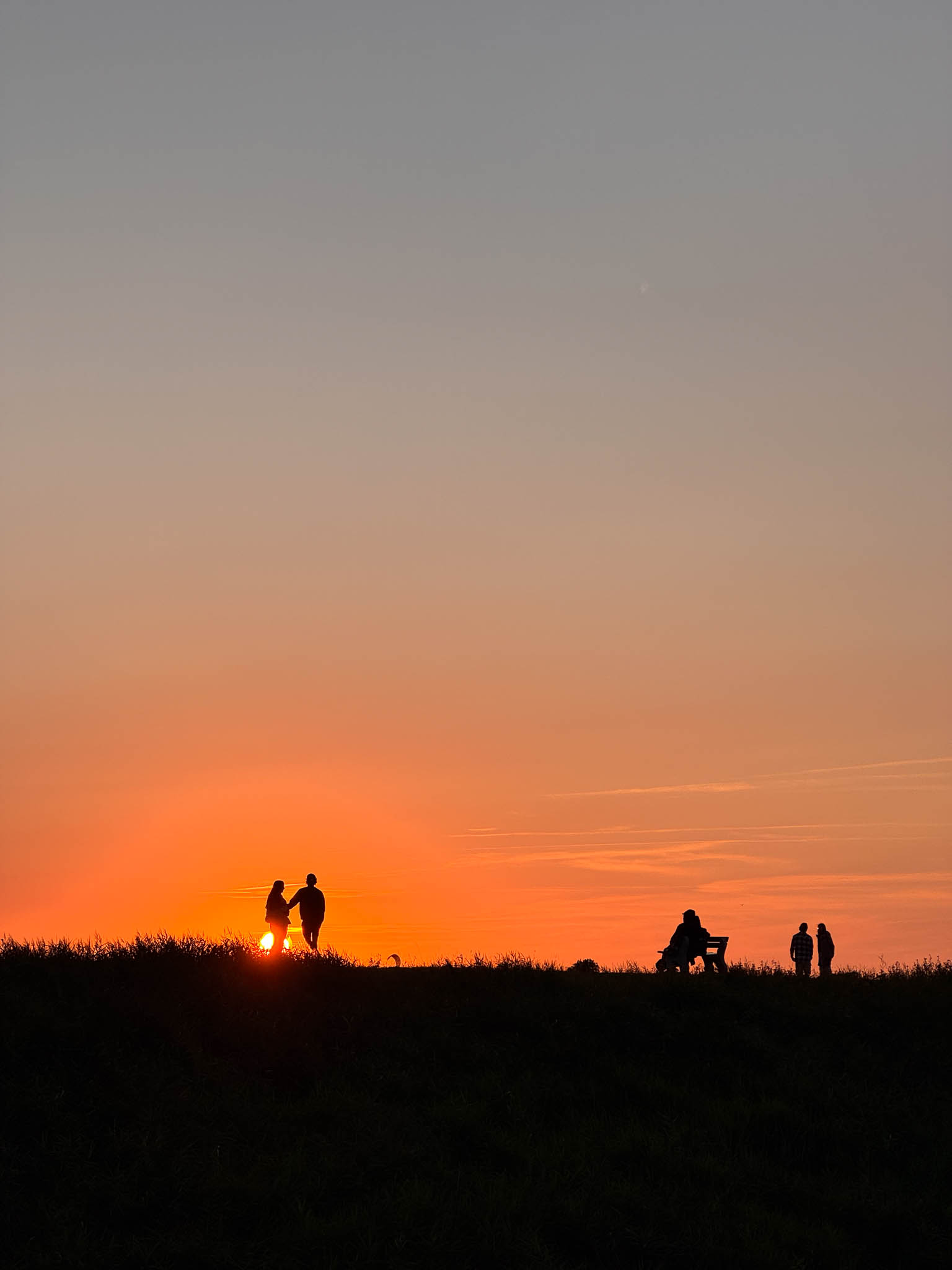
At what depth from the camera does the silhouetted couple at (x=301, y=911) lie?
28.8 meters

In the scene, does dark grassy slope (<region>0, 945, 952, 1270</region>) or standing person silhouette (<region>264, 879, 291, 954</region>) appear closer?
dark grassy slope (<region>0, 945, 952, 1270</region>)

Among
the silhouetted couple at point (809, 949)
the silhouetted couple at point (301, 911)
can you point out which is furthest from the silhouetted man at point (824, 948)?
the silhouetted couple at point (301, 911)

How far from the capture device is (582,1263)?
734 inches

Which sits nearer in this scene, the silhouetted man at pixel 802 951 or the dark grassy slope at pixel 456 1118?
the dark grassy slope at pixel 456 1118

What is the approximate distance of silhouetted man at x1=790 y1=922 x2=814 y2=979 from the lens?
1232 inches

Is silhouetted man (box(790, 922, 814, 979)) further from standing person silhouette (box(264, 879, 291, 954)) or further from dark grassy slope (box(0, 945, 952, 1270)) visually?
standing person silhouette (box(264, 879, 291, 954))

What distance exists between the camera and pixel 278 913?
28844 mm

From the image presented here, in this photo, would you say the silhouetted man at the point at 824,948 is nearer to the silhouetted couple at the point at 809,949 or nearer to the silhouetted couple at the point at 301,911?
the silhouetted couple at the point at 809,949

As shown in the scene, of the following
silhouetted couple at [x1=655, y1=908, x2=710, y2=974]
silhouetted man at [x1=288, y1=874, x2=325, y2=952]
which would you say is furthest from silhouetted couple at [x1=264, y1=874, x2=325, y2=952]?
silhouetted couple at [x1=655, y1=908, x2=710, y2=974]

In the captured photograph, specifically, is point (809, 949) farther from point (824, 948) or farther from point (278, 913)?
point (278, 913)

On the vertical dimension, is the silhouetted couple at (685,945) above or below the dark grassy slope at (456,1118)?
above

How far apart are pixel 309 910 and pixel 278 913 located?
656 mm

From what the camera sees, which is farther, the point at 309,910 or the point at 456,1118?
the point at 309,910

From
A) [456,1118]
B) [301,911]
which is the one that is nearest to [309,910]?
[301,911]
